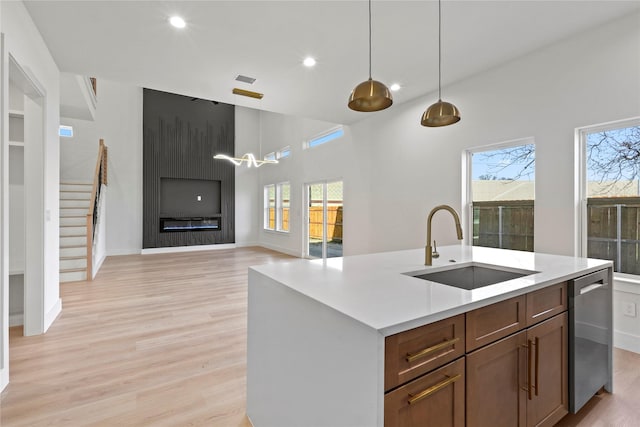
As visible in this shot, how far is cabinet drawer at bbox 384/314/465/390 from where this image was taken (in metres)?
1.00

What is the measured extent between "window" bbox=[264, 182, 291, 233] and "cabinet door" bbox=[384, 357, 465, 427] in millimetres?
7378

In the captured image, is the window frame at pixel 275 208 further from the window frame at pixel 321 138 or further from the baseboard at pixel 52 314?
the baseboard at pixel 52 314

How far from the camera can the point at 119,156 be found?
8.27m

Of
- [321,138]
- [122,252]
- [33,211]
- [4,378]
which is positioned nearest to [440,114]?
[4,378]

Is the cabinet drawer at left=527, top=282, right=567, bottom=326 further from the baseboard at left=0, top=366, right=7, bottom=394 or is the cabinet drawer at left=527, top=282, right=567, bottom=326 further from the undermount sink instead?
the baseboard at left=0, top=366, right=7, bottom=394

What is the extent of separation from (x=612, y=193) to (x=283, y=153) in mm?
7094

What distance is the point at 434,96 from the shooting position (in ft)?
14.4

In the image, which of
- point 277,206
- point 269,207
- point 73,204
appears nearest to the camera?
point 73,204

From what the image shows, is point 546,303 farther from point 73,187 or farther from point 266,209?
point 266,209

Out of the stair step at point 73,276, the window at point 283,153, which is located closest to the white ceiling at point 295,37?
the stair step at point 73,276

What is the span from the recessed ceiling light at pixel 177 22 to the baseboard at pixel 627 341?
4.80 metres

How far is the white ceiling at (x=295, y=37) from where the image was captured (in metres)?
2.61

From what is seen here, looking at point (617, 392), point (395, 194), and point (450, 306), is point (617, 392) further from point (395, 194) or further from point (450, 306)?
point (395, 194)

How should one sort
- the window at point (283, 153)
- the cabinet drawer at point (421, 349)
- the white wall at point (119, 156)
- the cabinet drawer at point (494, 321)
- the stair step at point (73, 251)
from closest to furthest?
1. the cabinet drawer at point (421, 349)
2. the cabinet drawer at point (494, 321)
3. the stair step at point (73, 251)
4. the white wall at point (119, 156)
5. the window at point (283, 153)
